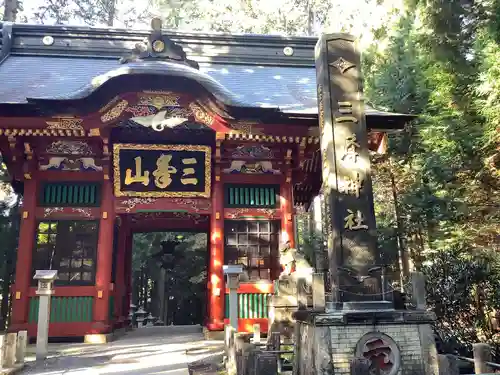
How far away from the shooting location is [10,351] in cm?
635

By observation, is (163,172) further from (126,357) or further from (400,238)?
(400,238)

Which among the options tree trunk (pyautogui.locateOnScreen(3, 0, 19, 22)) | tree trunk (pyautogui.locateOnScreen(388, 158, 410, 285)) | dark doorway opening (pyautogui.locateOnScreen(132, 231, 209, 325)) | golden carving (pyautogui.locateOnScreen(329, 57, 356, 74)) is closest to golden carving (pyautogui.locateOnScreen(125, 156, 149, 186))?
golden carving (pyautogui.locateOnScreen(329, 57, 356, 74))

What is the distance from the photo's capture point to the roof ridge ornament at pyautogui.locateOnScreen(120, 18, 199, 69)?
1040 cm

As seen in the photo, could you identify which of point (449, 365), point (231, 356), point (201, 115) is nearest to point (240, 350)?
point (231, 356)

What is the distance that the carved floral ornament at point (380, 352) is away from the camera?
5.24 meters

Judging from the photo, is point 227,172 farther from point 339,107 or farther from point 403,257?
point 403,257

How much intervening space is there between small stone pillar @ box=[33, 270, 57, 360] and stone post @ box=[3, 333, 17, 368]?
0.97 meters

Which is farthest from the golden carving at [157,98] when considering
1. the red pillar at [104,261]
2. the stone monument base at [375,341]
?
the stone monument base at [375,341]

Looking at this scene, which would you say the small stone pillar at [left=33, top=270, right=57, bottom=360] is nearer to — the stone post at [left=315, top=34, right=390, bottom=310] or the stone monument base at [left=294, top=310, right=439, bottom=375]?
the stone monument base at [left=294, top=310, right=439, bottom=375]

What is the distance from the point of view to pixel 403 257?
14133mm

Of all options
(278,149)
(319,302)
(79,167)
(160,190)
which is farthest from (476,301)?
(79,167)

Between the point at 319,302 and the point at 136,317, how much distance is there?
18.4m

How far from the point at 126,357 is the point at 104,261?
9.72 ft

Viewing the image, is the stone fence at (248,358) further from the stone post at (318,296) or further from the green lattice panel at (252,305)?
the green lattice panel at (252,305)
